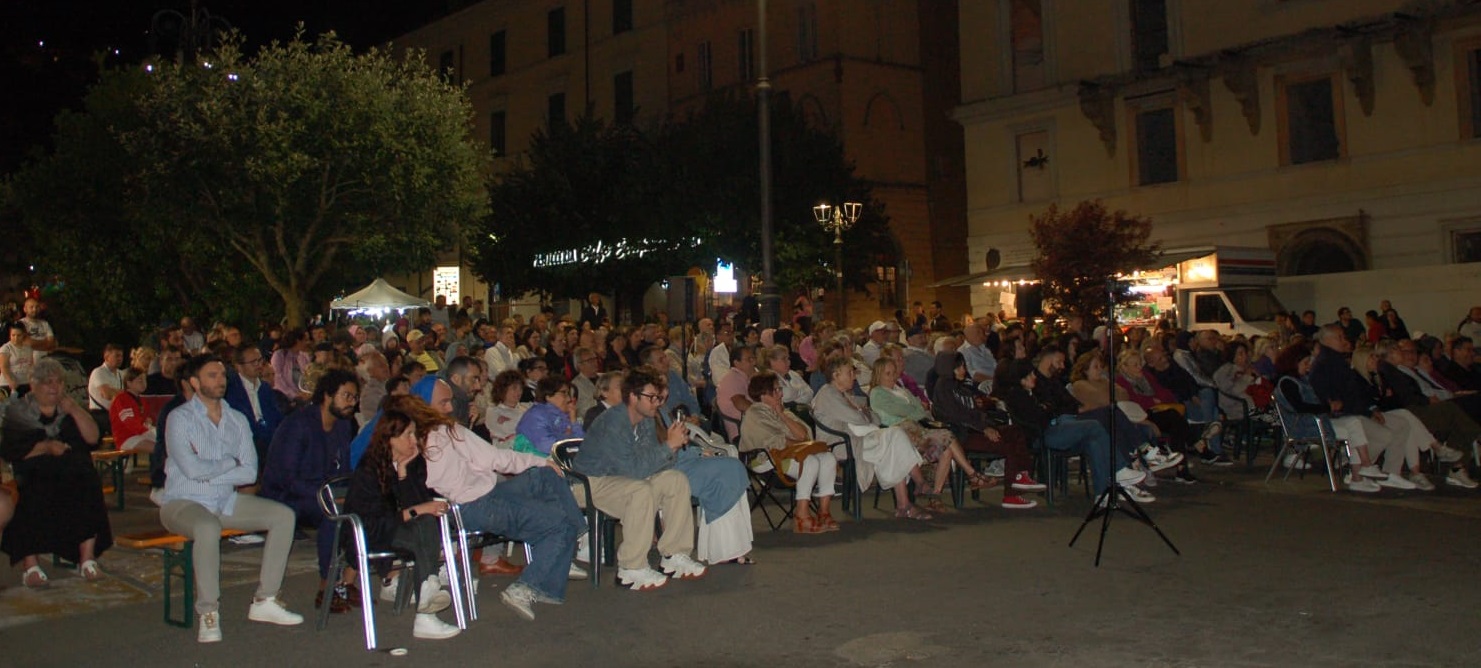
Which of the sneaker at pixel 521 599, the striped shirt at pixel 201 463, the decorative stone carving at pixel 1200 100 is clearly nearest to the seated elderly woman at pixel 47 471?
the striped shirt at pixel 201 463

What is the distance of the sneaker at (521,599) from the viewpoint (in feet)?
22.3

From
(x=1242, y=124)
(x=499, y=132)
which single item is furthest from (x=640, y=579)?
(x=499, y=132)

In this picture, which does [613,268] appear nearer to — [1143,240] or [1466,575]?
[1143,240]

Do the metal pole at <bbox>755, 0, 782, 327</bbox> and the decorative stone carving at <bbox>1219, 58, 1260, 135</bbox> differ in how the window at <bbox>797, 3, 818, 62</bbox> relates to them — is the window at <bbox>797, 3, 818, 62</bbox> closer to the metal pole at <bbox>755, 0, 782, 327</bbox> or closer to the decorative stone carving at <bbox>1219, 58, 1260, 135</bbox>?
the decorative stone carving at <bbox>1219, 58, 1260, 135</bbox>

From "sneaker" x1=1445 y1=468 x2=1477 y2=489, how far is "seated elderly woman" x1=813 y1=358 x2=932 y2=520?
543 centimetres

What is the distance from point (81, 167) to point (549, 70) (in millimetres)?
19861

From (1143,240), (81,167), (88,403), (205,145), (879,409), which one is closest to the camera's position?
(879,409)

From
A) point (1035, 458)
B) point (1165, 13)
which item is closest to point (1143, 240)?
point (1165, 13)

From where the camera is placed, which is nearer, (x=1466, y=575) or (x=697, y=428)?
(x=1466, y=575)

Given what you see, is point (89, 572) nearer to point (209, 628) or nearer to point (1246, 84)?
point (209, 628)

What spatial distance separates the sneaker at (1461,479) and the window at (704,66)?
29.3 m

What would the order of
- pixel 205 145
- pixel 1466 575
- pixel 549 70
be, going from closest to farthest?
1. pixel 1466 575
2. pixel 205 145
3. pixel 549 70

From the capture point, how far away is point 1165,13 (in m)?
29.5

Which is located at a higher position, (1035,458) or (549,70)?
(549,70)
